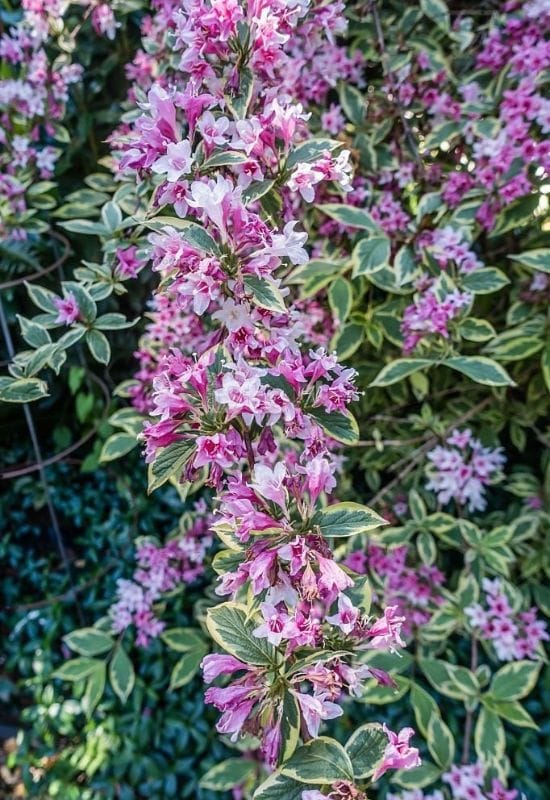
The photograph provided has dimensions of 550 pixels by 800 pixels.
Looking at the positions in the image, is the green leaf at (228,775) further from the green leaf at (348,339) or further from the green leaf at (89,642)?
the green leaf at (348,339)

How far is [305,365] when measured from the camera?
2.37 ft

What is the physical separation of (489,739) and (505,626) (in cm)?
20

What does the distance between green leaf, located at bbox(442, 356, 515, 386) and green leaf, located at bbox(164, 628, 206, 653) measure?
2.66 feet

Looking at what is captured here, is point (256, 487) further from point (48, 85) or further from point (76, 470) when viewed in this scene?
point (76, 470)

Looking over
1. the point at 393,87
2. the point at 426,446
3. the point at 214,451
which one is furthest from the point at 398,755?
the point at 393,87

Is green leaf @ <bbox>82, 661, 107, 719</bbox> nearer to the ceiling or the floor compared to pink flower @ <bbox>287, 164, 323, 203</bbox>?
nearer to the floor

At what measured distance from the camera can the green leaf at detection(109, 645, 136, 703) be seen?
1405 millimetres

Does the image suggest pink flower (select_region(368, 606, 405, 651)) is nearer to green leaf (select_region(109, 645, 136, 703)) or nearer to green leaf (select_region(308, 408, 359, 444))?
green leaf (select_region(308, 408, 359, 444))

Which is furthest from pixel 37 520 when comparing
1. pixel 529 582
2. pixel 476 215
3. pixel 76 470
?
pixel 476 215

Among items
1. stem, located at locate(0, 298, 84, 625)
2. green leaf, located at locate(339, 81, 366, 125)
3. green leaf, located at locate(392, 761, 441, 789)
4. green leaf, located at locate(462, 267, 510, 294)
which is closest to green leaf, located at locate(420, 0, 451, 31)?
green leaf, located at locate(339, 81, 366, 125)

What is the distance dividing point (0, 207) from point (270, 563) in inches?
48.0

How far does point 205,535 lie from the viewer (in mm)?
1415

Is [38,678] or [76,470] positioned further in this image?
[76,470]

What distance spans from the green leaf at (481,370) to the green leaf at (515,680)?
54cm
